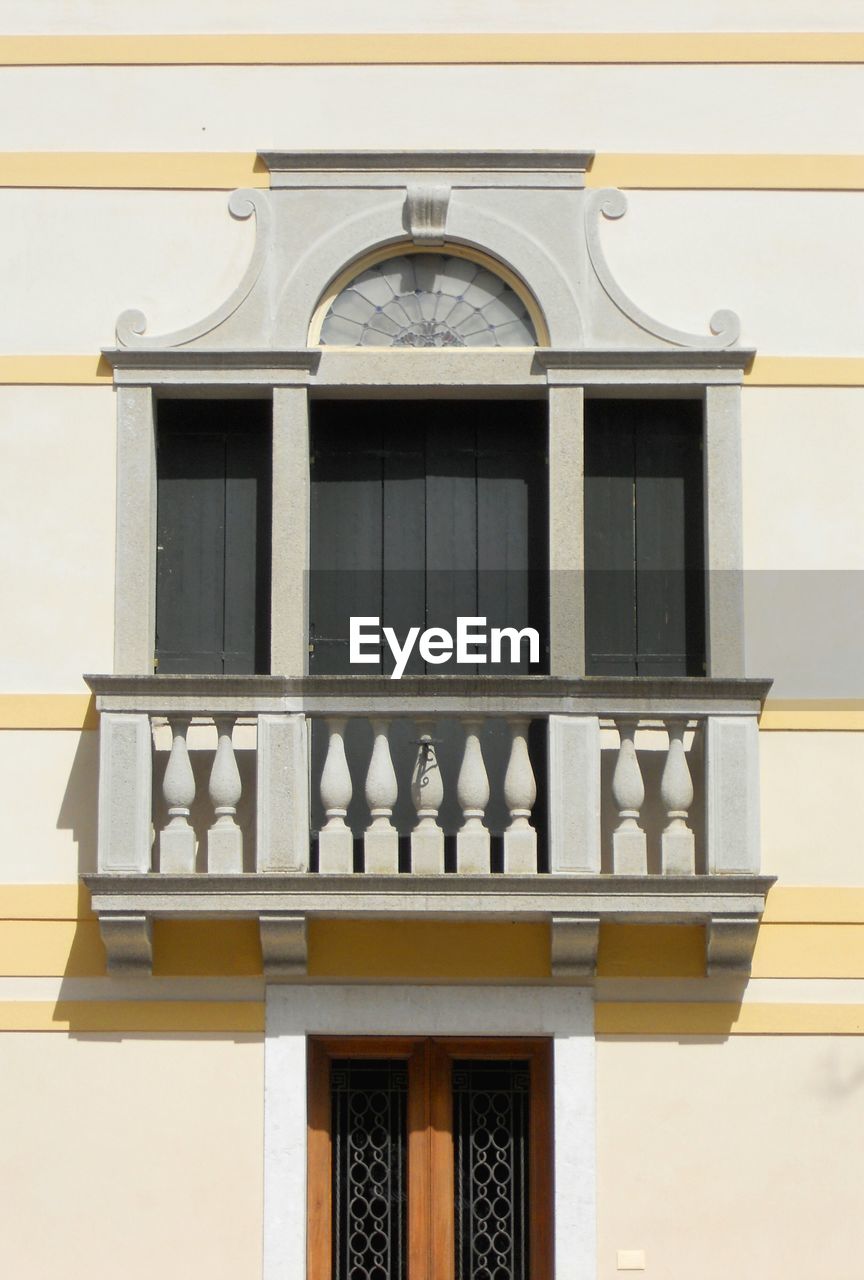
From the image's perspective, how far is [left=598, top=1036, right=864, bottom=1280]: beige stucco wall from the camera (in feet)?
39.7

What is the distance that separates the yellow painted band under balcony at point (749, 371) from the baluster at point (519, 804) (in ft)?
7.58

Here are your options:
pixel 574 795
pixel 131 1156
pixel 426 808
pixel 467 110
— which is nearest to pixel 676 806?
pixel 574 795

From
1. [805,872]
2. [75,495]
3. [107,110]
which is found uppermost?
[107,110]

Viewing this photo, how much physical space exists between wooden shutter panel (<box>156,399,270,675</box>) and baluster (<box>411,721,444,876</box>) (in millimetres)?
1176

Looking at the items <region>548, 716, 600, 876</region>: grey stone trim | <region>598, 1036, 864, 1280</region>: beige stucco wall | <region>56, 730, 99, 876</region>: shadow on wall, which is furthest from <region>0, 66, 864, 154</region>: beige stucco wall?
<region>598, 1036, 864, 1280</region>: beige stucco wall

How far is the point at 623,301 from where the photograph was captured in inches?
505

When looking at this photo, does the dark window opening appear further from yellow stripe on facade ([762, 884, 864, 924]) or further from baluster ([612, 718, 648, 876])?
yellow stripe on facade ([762, 884, 864, 924])

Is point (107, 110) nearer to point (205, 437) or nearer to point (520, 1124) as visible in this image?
point (205, 437)

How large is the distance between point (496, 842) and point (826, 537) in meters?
2.52

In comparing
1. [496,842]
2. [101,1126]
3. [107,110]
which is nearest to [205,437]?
[107,110]

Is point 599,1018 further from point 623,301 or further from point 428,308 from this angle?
point 428,308

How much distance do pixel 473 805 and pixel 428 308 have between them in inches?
117

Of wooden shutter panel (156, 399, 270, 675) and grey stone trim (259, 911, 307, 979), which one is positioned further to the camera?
wooden shutter panel (156, 399, 270, 675)

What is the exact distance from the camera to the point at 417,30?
42.9 feet
